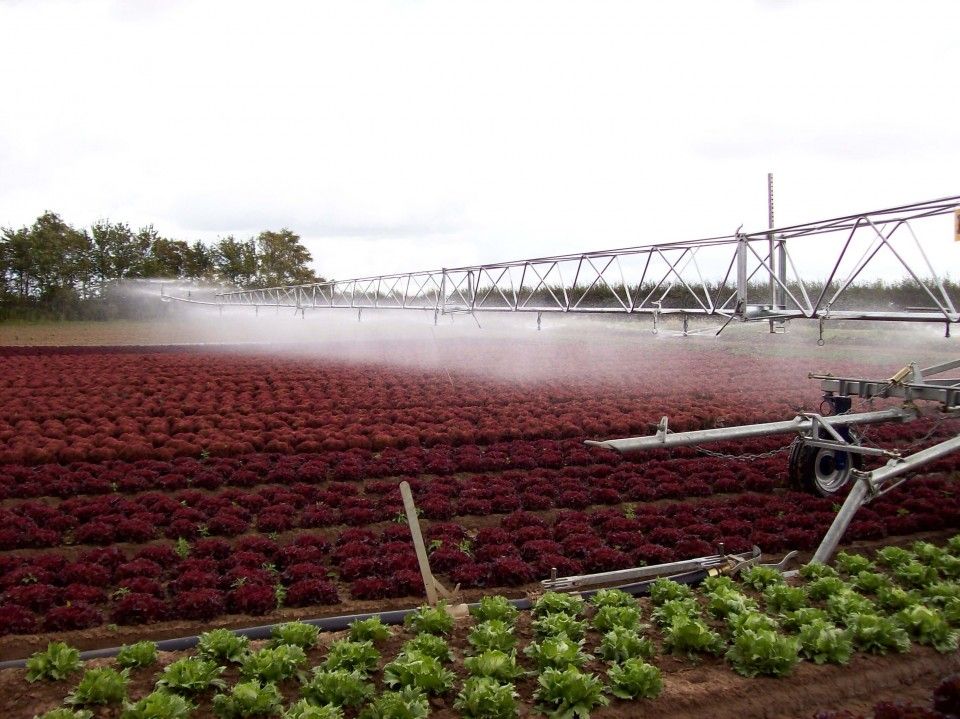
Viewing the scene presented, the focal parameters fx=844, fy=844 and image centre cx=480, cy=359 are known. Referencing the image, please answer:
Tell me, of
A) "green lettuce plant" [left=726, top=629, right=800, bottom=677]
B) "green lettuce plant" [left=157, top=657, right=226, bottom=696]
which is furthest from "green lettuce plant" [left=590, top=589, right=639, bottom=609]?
"green lettuce plant" [left=157, top=657, right=226, bottom=696]

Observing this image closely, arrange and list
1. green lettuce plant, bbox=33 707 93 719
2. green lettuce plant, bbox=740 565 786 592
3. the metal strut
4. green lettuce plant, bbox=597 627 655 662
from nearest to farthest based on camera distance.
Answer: green lettuce plant, bbox=33 707 93 719
green lettuce plant, bbox=597 627 655 662
green lettuce plant, bbox=740 565 786 592
the metal strut

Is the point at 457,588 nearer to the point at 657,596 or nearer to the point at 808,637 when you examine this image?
the point at 657,596

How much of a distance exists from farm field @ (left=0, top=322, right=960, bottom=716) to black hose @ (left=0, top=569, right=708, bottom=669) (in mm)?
584

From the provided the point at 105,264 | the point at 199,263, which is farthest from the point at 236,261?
the point at 105,264

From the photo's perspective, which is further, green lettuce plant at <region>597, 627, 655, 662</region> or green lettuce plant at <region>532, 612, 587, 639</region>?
green lettuce plant at <region>532, 612, 587, 639</region>

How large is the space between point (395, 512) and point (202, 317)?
57350 mm

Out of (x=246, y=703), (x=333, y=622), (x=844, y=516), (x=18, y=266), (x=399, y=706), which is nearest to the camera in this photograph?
(x=399, y=706)

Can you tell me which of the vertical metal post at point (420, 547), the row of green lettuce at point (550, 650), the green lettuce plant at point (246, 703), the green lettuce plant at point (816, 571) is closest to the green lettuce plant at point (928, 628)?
the row of green lettuce at point (550, 650)

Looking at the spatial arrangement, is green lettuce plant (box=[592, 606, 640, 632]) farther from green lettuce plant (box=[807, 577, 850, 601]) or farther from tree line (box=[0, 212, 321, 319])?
tree line (box=[0, 212, 321, 319])

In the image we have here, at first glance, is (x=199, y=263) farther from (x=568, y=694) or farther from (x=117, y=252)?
(x=568, y=694)

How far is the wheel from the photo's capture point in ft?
38.0

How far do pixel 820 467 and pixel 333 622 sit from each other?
24.5 ft

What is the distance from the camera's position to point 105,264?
63281 mm

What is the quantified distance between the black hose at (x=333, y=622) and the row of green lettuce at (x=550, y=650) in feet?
0.68
